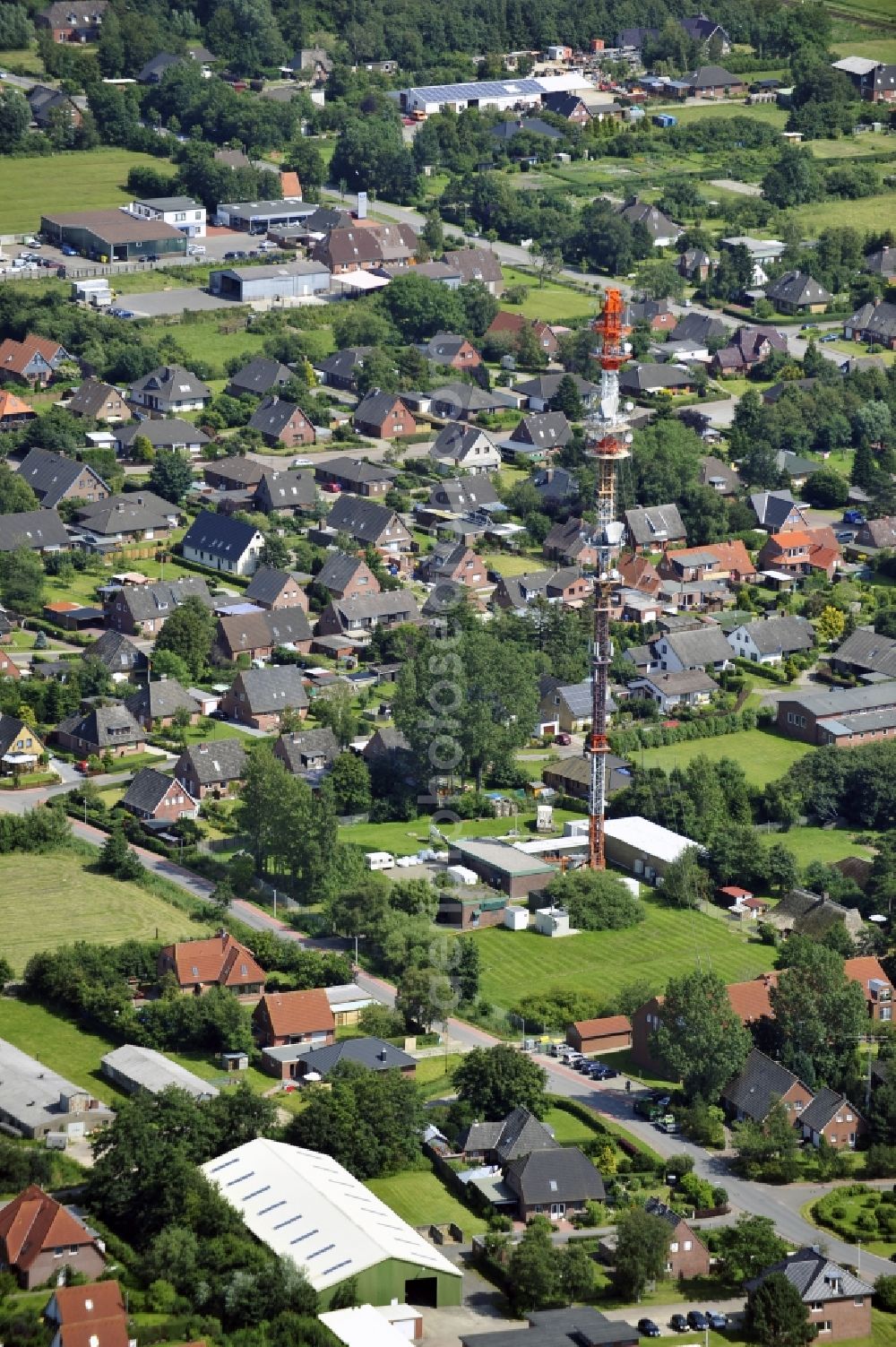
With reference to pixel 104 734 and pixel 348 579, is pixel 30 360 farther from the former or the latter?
pixel 104 734

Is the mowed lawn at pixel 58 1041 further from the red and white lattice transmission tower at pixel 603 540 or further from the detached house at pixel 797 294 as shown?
the detached house at pixel 797 294

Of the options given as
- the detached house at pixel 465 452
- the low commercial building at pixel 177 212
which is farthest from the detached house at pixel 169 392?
the low commercial building at pixel 177 212

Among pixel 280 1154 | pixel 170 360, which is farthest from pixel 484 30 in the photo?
pixel 280 1154

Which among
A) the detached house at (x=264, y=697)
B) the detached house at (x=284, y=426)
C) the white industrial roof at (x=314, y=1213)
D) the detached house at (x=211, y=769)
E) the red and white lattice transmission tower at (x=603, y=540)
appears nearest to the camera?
the white industrial roof at (x=314, y=1213)

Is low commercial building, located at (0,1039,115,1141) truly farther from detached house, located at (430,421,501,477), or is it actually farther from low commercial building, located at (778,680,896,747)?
detached house, located at (430,421,501,477)

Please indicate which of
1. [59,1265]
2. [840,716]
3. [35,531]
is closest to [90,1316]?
[59,1265]

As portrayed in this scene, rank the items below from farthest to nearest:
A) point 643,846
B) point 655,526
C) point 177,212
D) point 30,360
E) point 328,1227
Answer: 1. point 177,212
2. point 30,360
3. point 655,526
4. point 643,846
5. point 328,1227

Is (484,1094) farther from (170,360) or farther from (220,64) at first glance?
(220,64)
